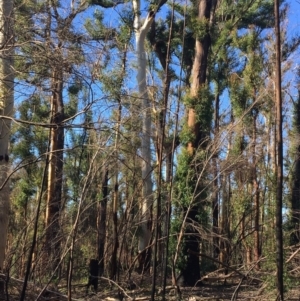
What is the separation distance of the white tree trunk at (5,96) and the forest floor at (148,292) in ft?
3.83

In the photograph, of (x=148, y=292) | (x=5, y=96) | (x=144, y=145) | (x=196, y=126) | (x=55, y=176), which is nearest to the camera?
(x=5, y=96)

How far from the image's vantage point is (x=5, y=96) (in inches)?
393

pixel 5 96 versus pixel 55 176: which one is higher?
pixel 5 96

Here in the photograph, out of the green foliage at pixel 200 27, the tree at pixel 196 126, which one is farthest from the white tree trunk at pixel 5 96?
the green foliage at pixel 200 27

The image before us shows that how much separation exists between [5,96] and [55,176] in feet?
29.8

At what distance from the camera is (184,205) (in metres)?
15.0

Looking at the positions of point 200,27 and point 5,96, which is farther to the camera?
A: point 200,27

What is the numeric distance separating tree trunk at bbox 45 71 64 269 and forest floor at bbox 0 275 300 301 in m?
1.03

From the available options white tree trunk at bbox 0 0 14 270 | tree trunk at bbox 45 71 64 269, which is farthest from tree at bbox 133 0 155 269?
white tree trunk at bbox 0 0 14 270

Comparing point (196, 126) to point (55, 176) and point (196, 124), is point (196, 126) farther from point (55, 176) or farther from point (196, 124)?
point (55, 176)

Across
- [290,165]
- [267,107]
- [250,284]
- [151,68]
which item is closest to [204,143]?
[250,284]

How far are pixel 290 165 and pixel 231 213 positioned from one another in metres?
3.84

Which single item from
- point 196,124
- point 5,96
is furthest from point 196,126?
point 5,96

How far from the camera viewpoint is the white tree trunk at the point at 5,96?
8664mm
